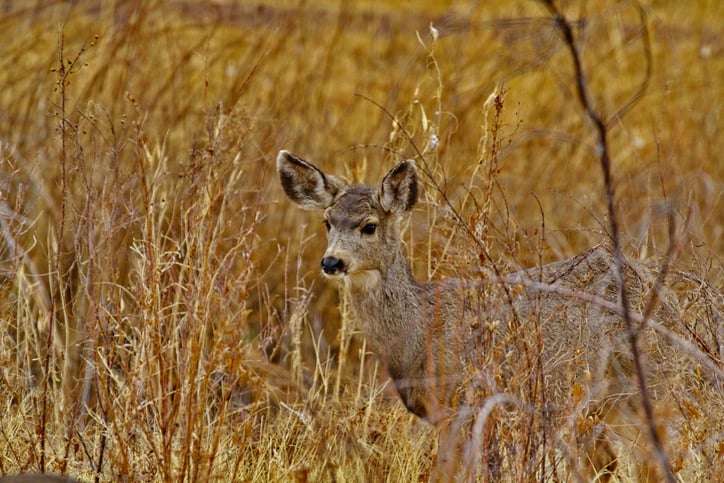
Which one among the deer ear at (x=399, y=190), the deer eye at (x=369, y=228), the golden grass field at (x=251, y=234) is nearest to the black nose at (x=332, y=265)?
the golden grass field at (x=251, y=234)

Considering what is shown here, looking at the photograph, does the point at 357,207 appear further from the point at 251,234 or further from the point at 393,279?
the point at 251,234

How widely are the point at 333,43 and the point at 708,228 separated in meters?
3.54

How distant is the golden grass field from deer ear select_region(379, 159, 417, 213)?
0.16 m

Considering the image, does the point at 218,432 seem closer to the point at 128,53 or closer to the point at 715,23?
the point at 128,53

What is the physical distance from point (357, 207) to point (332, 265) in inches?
19.3

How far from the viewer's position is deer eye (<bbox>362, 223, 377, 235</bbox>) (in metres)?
6.46

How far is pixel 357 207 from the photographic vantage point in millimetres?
6523

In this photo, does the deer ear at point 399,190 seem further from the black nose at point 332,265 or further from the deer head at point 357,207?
the black nose at point 332,265

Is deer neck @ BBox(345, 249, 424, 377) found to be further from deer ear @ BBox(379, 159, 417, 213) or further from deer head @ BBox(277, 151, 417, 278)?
deer ear @ BBox(379, 159, 417, 213)

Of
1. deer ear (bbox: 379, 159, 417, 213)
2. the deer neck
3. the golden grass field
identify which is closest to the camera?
the golden grass field

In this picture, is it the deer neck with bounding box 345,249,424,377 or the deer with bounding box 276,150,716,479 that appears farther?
the deer neck with bounding box 345,249,424,377

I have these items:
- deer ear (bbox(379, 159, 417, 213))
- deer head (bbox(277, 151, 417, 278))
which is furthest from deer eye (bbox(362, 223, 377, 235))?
deer ear (bbox(379, 159, 417, 213))

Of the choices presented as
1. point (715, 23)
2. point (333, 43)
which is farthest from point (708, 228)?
point (715, 23)

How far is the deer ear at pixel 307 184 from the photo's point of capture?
6590 millimetres
